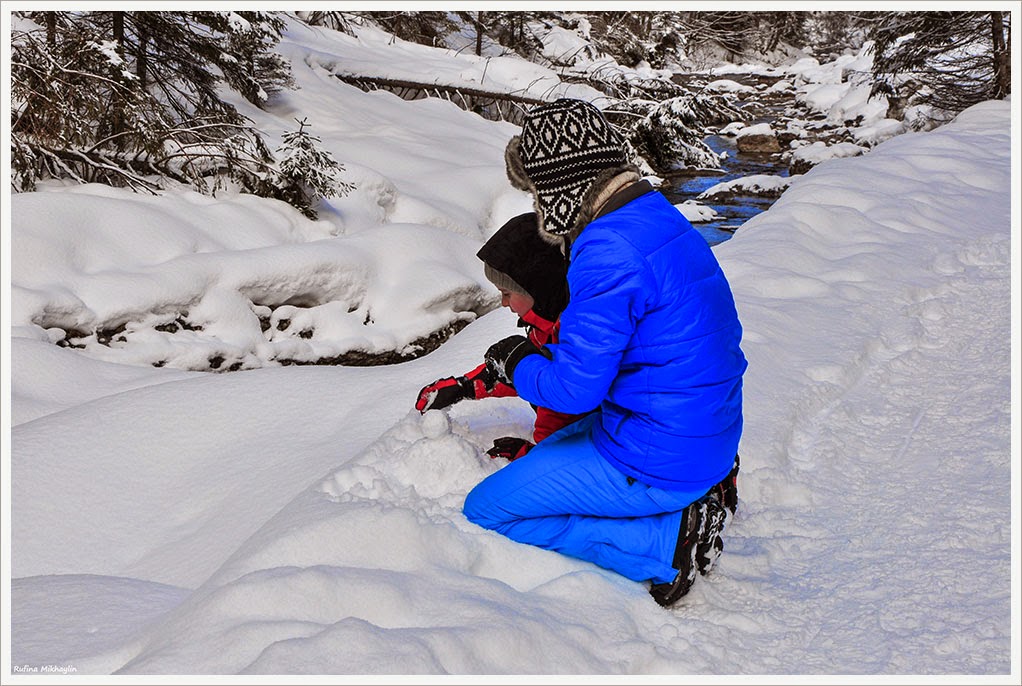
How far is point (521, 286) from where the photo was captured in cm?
254

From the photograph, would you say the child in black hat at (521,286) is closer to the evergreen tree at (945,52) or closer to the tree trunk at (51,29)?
the tree trunk at (51,29)

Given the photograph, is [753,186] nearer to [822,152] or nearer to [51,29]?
[822,152]

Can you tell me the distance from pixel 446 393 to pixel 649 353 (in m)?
0.78

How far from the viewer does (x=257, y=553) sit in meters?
2.10

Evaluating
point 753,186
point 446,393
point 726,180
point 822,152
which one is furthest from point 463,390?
point 822,152

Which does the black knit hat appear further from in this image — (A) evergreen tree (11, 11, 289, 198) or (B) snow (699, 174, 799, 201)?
(B) snow (699, 174, 799, 201)

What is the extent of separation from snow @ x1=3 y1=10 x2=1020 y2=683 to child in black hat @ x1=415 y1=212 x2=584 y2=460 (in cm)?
14

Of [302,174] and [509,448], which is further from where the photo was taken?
[302,174]

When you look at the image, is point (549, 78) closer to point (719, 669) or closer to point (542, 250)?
point (542, 250)

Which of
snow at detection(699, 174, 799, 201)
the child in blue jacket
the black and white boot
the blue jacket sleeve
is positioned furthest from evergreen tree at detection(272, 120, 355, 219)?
the black and white boot

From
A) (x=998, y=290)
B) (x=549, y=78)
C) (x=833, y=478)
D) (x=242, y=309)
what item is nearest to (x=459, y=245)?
(x=242, y=309)

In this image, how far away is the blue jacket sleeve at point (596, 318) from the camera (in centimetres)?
198

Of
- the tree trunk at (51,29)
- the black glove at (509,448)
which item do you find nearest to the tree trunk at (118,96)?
the tree trunk at (51,29)

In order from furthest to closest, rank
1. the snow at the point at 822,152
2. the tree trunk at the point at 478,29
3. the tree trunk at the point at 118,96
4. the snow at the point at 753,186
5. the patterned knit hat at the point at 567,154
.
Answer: the tree trunk at the point at 478,29, the snow at the point at 822,152, the snow at the point at 753,186, the tree trunk at the point at 118,96, the patterned knit hat at the point at 567,154
